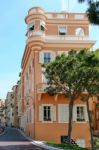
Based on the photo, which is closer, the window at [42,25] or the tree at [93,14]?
the tree at [93,14]

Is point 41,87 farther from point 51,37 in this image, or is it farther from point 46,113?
point 51,37

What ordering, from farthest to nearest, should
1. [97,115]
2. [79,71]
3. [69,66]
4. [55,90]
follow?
[97,115] < [55,90] < [69,66] < [79,71]

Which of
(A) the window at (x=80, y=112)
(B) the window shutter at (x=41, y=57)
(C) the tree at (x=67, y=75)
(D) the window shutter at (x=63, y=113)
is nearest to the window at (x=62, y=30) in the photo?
(B) the window shutter at (x=41, y=57)

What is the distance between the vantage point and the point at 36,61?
41188 millimetres

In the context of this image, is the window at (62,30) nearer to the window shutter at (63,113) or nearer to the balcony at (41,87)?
the balcony at (41,87)

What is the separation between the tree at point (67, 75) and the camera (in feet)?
95.0

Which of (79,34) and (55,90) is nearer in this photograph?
(55,90)

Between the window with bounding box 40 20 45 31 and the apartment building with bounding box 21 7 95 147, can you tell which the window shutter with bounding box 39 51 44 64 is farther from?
the window with bounding box 40 20 45 31

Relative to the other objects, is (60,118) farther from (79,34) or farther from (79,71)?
(79,71)

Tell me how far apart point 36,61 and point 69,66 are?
11.9 m

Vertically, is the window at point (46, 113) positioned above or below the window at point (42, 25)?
below

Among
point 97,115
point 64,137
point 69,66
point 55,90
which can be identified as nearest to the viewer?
point 69,66

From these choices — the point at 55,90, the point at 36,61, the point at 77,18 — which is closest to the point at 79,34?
the point at 77,18

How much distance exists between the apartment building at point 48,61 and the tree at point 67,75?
23.2 feet
